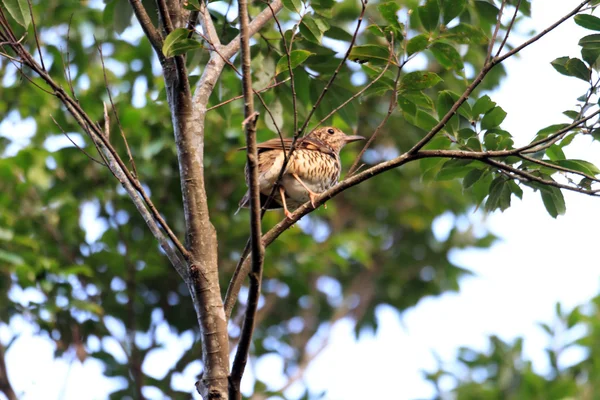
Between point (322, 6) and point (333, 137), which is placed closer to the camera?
point (322, 6)

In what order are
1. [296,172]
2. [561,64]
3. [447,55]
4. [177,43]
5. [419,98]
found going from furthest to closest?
[296,172] → [447,55] → [419,98] → [561,64] → [177,43]

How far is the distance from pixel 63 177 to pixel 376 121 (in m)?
3.91

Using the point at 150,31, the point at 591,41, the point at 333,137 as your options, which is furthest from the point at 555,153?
the point at 333,137

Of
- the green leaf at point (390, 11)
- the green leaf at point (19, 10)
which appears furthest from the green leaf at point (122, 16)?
the green leaf at point (390, 11)

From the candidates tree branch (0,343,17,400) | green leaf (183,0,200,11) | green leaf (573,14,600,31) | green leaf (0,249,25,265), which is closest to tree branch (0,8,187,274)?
green leaf (183,0,200,11)

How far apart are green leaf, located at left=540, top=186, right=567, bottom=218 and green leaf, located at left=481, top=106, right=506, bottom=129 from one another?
38cm

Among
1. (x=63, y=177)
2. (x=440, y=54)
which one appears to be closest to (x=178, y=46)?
(x=440, y=54)

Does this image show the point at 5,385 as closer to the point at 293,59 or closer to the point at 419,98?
the point at 293,59

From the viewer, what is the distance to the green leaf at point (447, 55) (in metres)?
3.48

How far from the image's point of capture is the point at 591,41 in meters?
2.94

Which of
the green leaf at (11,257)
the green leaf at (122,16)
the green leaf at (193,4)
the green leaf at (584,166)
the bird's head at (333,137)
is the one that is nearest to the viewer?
the green leaf at (193,4)

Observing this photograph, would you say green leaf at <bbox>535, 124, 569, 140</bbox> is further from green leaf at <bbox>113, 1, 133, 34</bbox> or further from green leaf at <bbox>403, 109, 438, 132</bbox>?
green leaf at <bbox>113, 1, 133, 34</bbox>

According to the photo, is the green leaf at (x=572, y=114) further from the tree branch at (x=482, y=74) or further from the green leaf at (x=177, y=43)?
the green leaf at (x=177, y=43)

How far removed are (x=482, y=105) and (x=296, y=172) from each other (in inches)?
69.2
